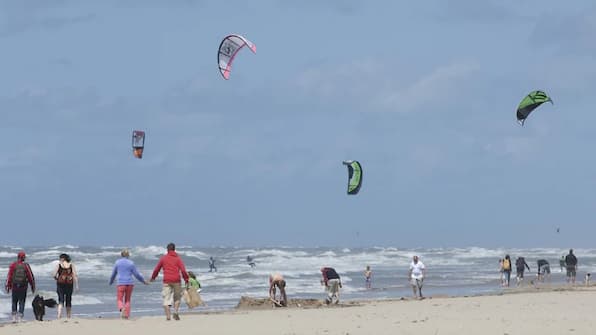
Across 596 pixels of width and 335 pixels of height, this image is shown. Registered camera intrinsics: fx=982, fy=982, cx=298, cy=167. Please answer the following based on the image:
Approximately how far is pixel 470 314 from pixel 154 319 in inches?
173

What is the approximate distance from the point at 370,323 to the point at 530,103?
8741 millimetres

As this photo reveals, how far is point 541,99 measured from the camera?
64.7ft

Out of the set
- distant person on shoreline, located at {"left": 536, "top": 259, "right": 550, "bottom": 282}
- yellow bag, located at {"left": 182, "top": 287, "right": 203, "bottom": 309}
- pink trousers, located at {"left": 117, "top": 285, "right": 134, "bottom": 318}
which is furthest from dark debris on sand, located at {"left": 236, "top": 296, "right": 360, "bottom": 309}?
distant person on shoreline, located at {"left": 536, "top": 259, "right": 550, "bottom": 282}

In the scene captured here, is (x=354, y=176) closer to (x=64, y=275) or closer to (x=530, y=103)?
(x=530, y=103)

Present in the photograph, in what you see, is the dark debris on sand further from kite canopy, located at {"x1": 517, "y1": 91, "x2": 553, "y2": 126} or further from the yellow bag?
kite canopy, located at {"x1": 517, "y1": 91, "x2": 553, "y2": 126}

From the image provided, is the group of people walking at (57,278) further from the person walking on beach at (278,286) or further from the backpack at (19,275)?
the person walking on beach at (278,286)

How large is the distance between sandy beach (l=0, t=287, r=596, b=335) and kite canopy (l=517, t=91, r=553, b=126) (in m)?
5.15

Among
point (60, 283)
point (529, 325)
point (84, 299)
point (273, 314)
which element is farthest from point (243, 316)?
point (84, 299)

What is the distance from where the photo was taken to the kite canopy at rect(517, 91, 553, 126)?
64.7ft

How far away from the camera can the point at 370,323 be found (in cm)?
1268

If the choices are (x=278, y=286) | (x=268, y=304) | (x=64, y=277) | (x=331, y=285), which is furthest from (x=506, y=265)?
(x=64, y=277)

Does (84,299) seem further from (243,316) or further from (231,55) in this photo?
(243,316)

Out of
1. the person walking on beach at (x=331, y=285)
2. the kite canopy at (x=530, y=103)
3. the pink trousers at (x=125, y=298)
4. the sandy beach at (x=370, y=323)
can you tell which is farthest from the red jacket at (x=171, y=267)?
the kite canopy at (x=530, y=103)

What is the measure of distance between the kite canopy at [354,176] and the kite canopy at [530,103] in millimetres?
4422
